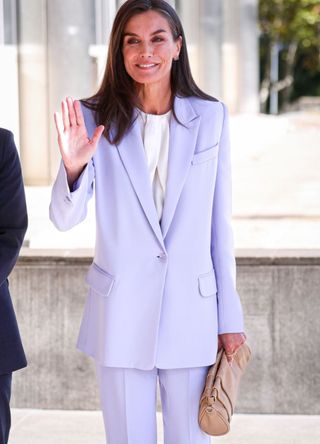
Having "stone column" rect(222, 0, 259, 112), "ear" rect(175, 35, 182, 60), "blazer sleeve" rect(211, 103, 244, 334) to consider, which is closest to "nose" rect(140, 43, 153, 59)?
"ear" rect(175, 35, 182, 60)

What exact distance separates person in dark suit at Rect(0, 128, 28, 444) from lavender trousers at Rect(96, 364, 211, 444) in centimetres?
30

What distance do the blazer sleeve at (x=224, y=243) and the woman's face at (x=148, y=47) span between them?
0.96 feet

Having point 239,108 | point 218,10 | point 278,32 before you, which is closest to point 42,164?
point 218,10

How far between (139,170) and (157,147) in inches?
5.5

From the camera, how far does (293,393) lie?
600cm

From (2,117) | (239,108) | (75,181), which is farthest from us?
(239,108)

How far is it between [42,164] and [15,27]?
1334 mm

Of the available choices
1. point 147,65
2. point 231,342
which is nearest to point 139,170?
point 147,65

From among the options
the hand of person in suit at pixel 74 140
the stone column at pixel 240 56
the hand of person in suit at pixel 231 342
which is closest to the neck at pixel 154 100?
the hand of person in suit at pixel 74 140

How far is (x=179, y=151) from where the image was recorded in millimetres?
3613

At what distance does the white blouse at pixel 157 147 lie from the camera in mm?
3623

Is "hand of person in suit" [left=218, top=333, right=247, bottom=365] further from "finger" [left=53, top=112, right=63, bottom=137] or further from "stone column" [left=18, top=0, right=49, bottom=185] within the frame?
"stone column" [left=18, top=0, right=49, bottom=185]

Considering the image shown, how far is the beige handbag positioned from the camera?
3568 millimetres

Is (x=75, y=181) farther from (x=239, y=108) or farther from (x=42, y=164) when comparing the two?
(x=239, y=108)
